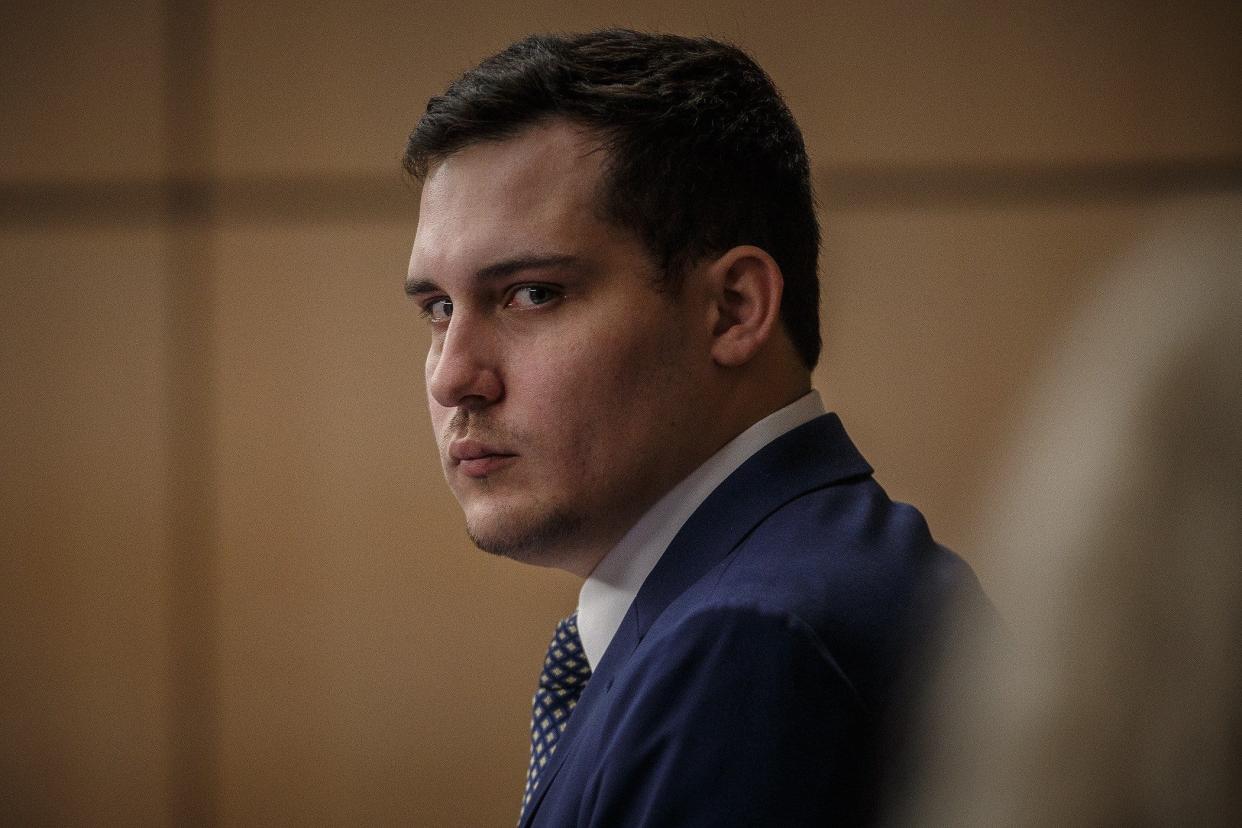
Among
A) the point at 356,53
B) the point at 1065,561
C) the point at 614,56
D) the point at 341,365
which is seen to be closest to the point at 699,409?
the point at 614,56

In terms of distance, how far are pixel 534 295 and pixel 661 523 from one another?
0.77 ft

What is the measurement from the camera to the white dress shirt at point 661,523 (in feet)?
3.38

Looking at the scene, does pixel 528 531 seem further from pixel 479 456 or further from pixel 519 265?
pixel 519 265

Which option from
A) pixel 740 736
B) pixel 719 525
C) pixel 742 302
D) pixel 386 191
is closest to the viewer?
pixel 740 736

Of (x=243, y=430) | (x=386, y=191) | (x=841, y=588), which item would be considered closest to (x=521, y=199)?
(x=841, y=588)

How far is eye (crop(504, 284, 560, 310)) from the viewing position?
102 centimetres

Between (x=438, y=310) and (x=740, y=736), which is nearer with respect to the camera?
(x=740, y=736)

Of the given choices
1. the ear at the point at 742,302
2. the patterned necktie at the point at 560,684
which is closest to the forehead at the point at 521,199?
the ear at the point at 742,302

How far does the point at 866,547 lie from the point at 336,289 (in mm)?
1844

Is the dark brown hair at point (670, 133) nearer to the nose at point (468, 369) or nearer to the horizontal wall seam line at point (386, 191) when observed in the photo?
the nose at point (468, 369)

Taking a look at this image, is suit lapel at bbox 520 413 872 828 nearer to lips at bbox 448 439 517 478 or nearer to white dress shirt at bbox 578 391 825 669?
white dress shirt at bbox 578 391 825 669

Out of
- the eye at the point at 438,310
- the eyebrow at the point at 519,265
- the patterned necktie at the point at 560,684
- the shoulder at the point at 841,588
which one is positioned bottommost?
the patterned necktie at the point at 560,684

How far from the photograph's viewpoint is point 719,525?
0.94 meters

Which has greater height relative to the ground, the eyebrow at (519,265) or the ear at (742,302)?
the eyebrow at (519,265)
